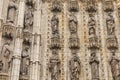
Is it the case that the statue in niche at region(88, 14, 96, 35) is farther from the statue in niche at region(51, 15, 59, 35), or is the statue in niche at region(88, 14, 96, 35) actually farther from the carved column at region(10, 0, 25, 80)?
the carved column at region(10, 0, 25, 80)

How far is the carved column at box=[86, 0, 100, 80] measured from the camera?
10337mm

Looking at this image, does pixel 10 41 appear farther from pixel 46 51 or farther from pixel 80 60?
pixel 80 60

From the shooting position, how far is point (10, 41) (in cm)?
1012

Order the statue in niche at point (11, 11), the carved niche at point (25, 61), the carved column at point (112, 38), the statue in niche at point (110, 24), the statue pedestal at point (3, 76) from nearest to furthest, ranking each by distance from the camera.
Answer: the statue pedestal at point (3, 76), the carved niche at point (25, 61), the carved column at point (112, 38), the statue in niche at point (11, 11), the statue in niche at point (110, 24)

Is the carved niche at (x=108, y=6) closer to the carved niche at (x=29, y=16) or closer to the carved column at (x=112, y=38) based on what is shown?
the carved column at (x=112, y=38)

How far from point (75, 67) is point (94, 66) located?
Result: 28.1 inches

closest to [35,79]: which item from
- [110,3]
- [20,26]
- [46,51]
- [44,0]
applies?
[46,51]

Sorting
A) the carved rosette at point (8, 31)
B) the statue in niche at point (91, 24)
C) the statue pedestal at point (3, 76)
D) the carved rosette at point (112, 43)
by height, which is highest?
the statue in niche at point (91, 24)

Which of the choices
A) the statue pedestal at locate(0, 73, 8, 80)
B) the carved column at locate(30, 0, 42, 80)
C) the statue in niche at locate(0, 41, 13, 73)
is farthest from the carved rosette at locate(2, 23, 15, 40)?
the statue pedestal at locate(0, 73, 8, 80)

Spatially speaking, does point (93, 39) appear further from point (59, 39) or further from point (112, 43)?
point (59, 39)

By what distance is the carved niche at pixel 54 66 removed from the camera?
10140 millimetres

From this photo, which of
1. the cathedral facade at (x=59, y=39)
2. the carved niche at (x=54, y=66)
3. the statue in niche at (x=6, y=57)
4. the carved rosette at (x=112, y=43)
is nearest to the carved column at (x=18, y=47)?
the cathedral facade at (x=59, y=39)

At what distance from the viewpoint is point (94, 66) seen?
1041 centimetres

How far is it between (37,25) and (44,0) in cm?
142
